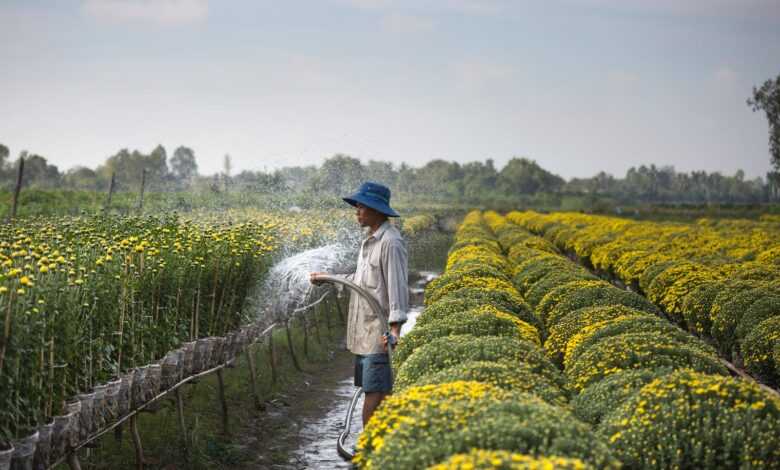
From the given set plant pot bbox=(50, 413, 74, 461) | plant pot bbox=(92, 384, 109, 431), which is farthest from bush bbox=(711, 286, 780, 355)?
plant pot bbox=(50, 413, 74, 461)

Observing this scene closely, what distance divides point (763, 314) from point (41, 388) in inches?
357

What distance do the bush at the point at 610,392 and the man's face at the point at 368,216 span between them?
Result: 7.31ft

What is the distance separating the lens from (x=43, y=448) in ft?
19.5

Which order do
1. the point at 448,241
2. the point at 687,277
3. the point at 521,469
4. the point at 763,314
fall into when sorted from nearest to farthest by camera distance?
the point at 521,469 → the point at 763,314 → the point at 687,277 → the point at 448,241

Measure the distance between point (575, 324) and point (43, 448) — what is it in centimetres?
549

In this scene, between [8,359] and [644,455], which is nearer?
[644,455]

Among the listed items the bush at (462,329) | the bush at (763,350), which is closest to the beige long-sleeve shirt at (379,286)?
the bush at (462,329)

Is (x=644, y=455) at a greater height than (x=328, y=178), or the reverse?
(x=328, y=178)

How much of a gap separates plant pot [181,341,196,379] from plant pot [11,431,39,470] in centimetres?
293

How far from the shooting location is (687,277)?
1495 centimetres

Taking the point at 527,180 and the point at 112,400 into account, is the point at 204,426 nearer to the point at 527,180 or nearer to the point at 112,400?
the point at 112,400

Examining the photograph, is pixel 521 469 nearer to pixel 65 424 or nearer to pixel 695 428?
pixel 695 428

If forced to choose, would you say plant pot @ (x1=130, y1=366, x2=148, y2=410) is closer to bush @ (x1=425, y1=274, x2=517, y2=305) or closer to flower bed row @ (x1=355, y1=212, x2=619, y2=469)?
flower bed row @ (x1=355, y1=212, x2=619, y2=469)

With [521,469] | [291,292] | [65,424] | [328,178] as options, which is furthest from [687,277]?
[521,469]
